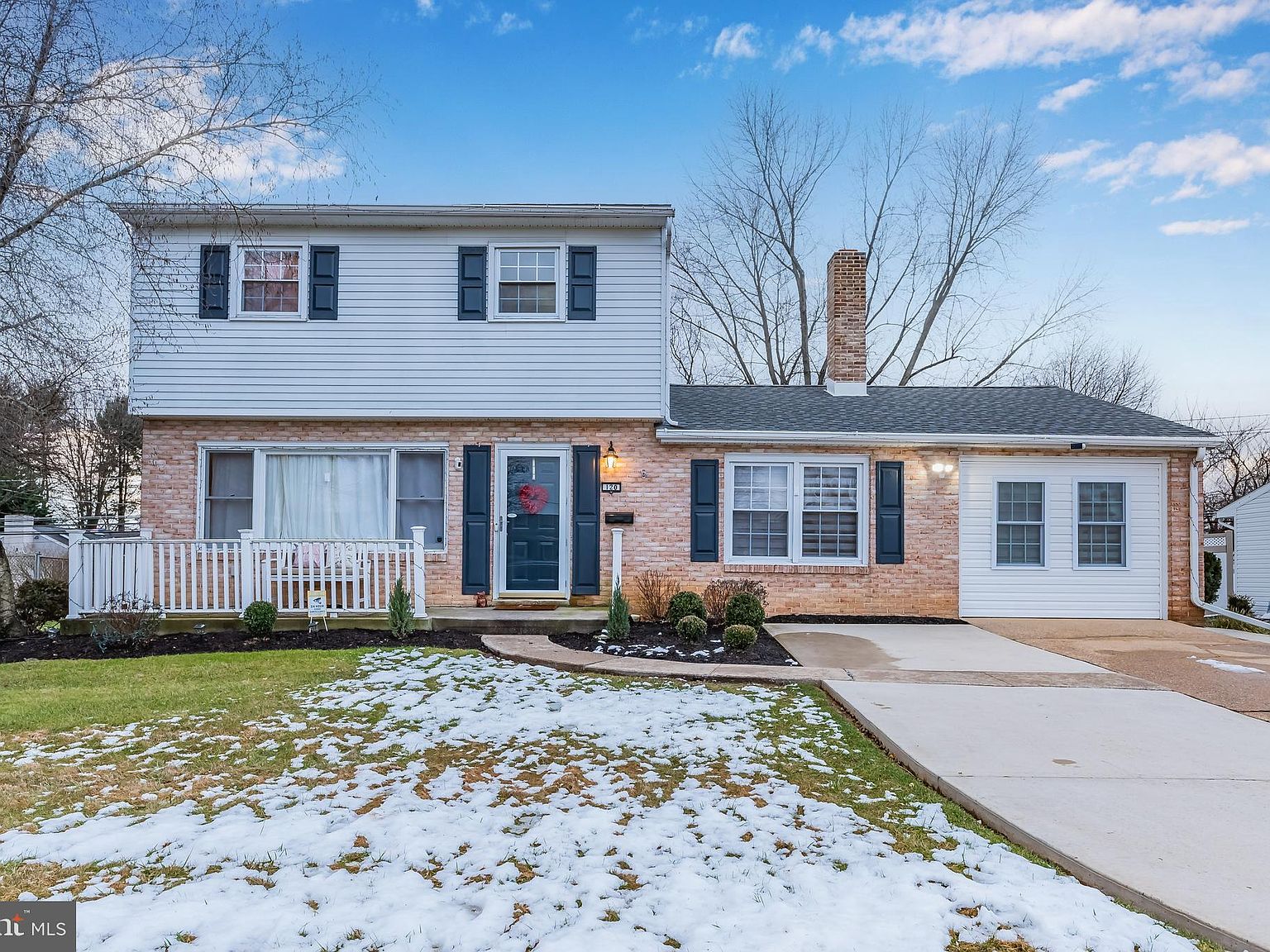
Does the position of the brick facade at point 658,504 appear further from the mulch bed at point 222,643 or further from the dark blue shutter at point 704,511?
the mulch bed at point 222,643

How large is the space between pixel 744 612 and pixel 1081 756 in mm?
4044

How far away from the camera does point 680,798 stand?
362cm

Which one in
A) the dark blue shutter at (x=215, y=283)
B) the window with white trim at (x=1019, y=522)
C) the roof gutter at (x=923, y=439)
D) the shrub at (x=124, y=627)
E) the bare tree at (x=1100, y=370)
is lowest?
the shrub at (x=124, y=627)

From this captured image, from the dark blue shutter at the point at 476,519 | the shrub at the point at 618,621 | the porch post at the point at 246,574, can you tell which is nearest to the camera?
the shrub at the point at 618,621

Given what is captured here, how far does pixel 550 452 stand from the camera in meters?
9.60

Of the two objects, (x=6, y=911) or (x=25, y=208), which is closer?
(x=6, y=911)

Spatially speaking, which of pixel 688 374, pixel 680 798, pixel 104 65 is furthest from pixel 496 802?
pixel 688 374

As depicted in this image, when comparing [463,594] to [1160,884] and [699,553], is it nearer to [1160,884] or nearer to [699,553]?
[699,553]

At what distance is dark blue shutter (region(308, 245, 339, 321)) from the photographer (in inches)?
367

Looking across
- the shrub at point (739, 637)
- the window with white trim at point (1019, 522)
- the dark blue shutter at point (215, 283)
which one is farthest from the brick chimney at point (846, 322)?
the dark blue shutter at point (215, 283)

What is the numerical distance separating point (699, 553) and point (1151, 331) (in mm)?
23140

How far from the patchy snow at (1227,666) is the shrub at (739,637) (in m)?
4.52

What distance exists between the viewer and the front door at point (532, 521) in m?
9.52

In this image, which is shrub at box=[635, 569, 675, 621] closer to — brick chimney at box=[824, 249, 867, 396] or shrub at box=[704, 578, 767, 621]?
shrub at box=[704, 578, 767, 621]
